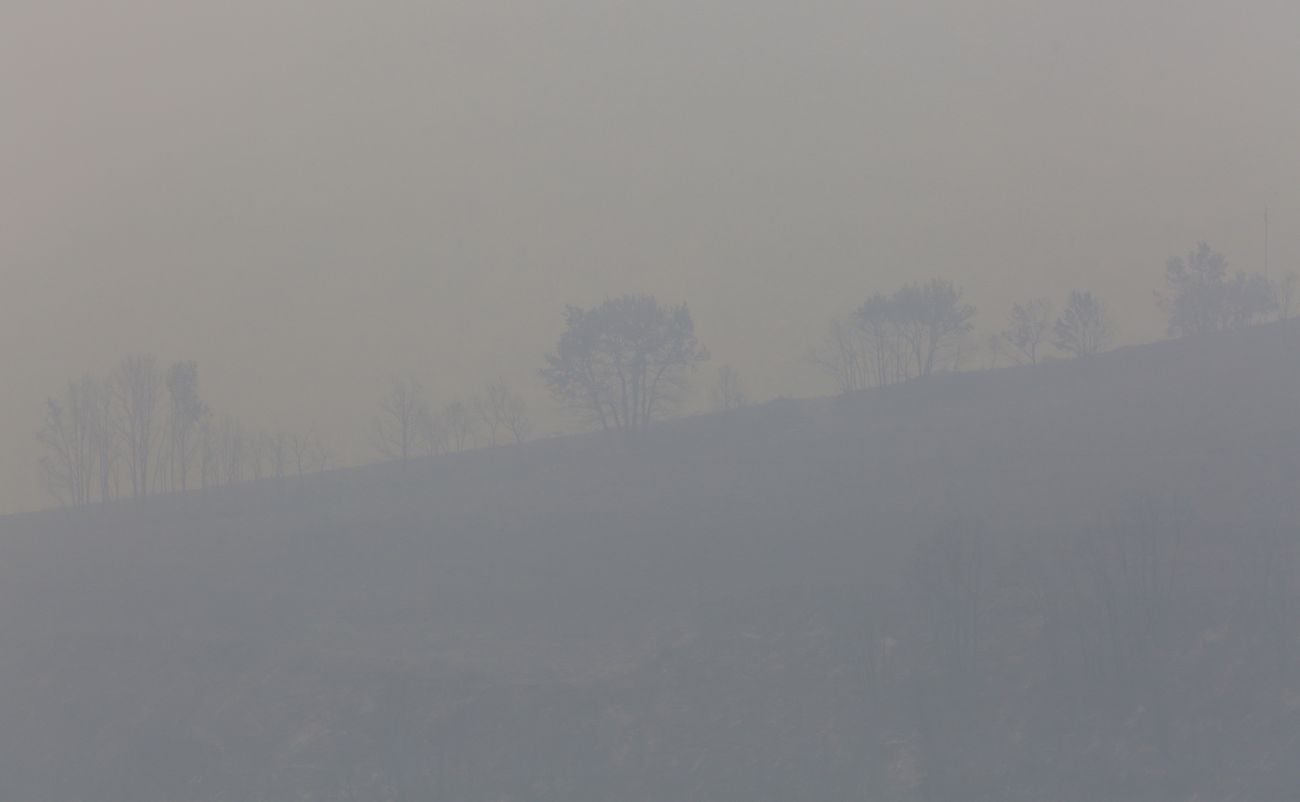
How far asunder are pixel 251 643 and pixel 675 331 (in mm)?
39263

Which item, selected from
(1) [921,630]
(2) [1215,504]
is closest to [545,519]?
(1) [921,630]

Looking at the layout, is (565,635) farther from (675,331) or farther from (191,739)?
(675,331)

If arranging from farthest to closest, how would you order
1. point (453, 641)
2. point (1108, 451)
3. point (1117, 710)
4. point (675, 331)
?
1. point (675, 331)
2. point (1108, 451)
3. point (453, 641)
4. point (1117, 710)

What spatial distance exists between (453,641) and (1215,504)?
2685cm

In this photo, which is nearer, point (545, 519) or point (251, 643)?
point (251, 643)

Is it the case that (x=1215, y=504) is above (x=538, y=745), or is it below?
above

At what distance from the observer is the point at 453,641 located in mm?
44875

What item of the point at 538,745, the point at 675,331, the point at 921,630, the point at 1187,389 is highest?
the point at 675,331

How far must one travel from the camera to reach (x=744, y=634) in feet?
132

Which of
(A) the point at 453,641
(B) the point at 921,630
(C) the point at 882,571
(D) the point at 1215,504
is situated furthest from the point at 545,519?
(D) the point at 1215,504

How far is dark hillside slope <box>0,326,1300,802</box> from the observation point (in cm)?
3256

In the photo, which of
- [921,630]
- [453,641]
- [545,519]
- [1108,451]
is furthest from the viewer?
[545,519]

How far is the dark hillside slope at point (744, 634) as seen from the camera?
3256 centimetres

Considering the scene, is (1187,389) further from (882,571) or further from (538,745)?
(538,745)
